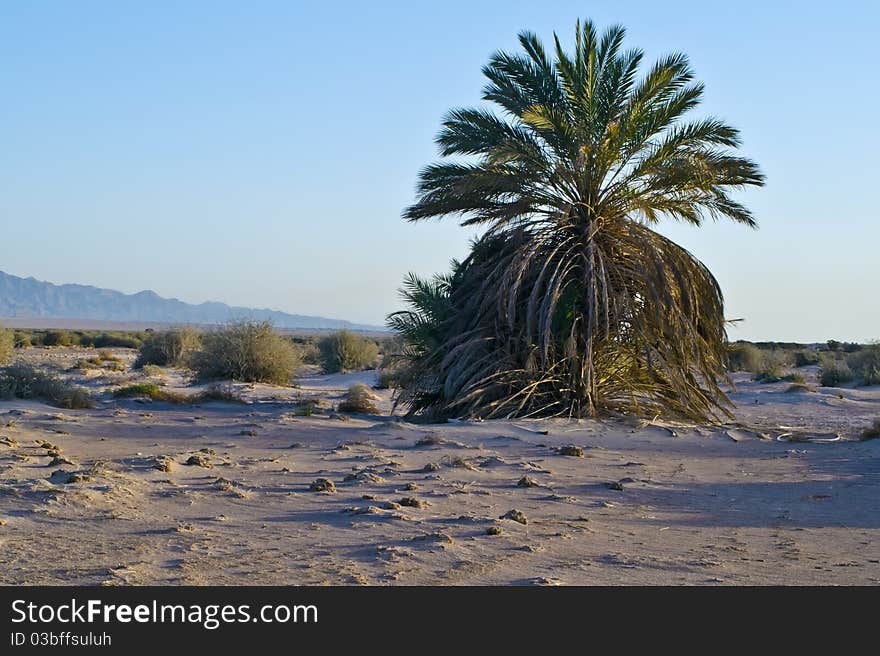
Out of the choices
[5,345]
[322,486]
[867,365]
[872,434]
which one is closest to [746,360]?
[867,365]

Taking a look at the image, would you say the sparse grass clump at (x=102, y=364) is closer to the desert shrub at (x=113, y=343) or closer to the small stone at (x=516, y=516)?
the desert shrub at (x=113, y=343)

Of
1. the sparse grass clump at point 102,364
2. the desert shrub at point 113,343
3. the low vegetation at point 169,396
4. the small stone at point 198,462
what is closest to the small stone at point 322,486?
the small stone at point 198,462

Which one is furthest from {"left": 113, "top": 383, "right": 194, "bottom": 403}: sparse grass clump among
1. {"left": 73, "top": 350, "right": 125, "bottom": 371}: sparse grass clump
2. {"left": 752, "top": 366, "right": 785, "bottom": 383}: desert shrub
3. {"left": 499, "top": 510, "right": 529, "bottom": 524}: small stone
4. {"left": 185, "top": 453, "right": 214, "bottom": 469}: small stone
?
{"left": 752, "top": 366, "right": 785, "bottom": 383}: desert shrub

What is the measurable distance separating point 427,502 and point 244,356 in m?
18.5

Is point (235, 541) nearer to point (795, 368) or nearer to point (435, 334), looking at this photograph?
point (435, 334)

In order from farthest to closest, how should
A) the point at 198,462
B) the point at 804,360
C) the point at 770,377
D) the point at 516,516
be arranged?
the point at 804,360
the point at 770,377
the point at 198,462
the point at 516,516

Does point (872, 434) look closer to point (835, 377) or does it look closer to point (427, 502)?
point (427, 502)

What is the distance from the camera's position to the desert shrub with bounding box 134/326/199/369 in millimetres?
38312

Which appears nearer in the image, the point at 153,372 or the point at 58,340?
the point at 153,372

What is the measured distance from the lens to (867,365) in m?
34.8

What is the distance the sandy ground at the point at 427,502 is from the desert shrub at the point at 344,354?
2394cm

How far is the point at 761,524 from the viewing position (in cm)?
920
